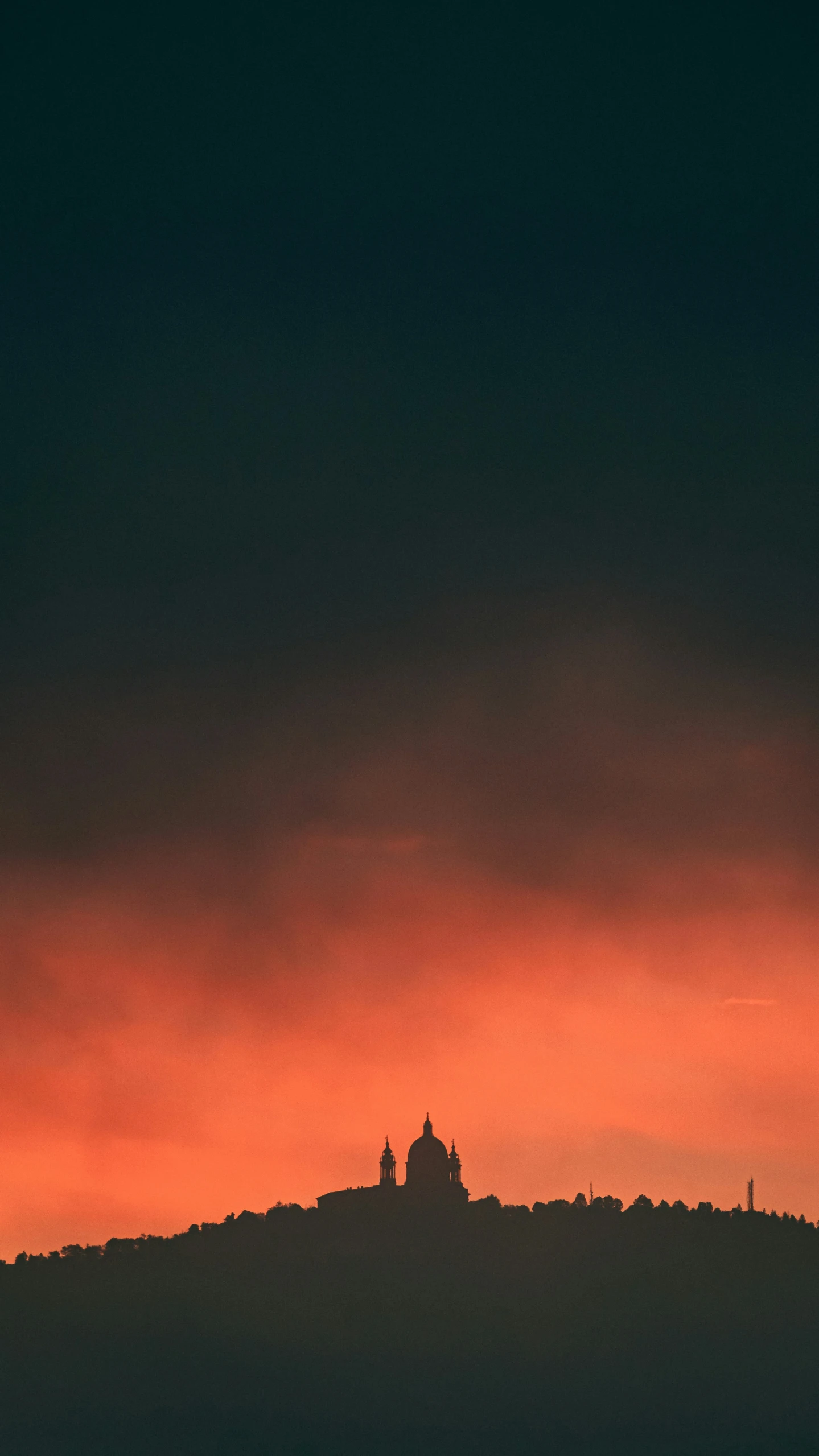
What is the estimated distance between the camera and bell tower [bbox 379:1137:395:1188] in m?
193

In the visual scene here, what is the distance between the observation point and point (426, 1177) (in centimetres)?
19275

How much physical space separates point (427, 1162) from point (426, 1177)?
5.04 feet

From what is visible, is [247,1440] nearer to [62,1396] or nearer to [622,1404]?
[62,1396]

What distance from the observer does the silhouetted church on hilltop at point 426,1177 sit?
19200 cm

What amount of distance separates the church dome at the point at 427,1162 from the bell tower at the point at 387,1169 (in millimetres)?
1523

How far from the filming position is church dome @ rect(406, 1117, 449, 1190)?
19162 cm

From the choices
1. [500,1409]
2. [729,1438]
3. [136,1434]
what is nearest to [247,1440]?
[136,1434]

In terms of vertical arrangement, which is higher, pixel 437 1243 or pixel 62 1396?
pixel 437 1243

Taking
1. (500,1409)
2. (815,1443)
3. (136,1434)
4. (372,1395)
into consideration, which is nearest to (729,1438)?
(815,1443)

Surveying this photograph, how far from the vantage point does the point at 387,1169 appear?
194500 millimetres

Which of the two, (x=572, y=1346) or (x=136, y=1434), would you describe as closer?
(x=136, y=1434)

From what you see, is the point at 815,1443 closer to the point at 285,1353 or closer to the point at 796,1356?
the point at 796,1356

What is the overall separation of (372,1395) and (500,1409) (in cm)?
1254

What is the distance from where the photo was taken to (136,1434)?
183500 millimetres
